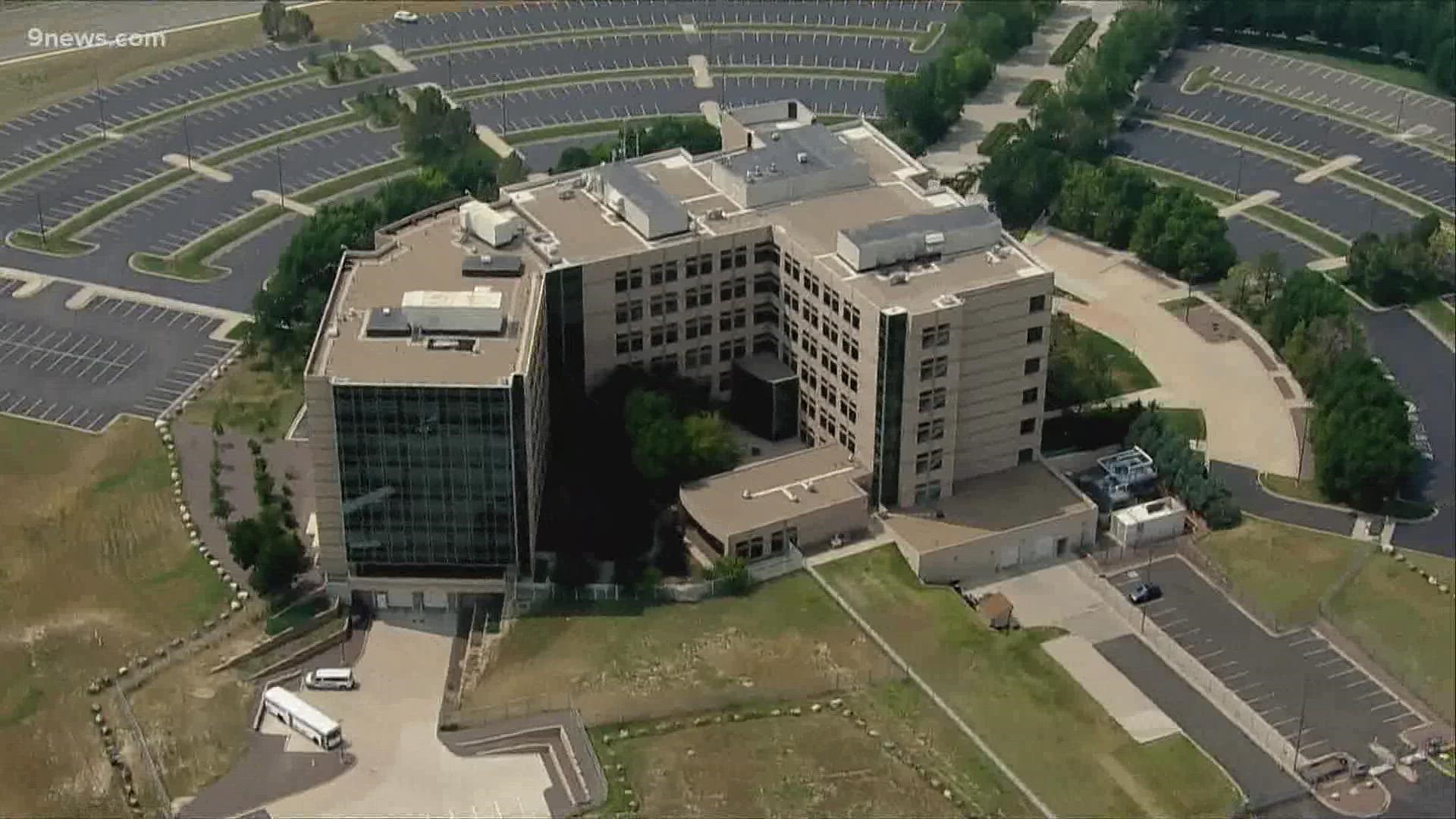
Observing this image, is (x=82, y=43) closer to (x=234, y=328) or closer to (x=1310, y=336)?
(x=234, y=328)

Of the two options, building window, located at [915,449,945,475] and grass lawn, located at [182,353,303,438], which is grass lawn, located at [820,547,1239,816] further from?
grass lawn, located at [182,353,303,438]

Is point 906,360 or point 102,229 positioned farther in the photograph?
point 102,229

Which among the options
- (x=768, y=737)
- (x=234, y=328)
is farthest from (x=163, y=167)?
(x=768, y=737)

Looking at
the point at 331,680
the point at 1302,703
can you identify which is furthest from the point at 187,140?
the point at 1302,703

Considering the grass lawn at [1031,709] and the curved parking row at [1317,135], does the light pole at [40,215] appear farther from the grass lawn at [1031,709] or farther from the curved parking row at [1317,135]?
the curved parking row at [1317,135]

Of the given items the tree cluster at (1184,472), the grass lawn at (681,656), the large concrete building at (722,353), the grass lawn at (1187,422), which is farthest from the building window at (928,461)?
the grass lawn at (1187,422)
